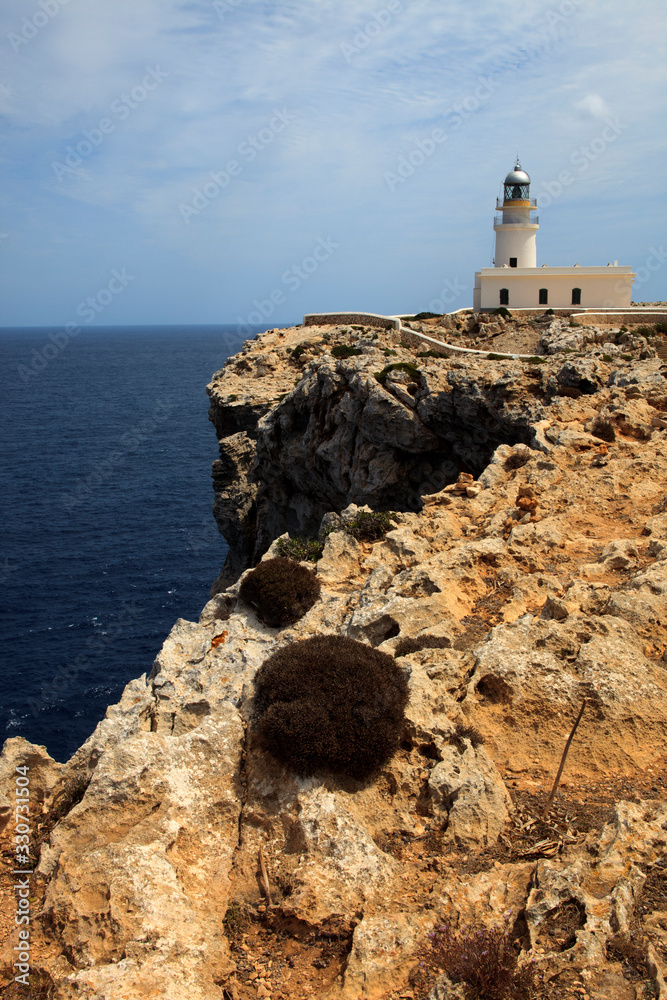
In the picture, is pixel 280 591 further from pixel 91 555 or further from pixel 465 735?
pixel 91 555

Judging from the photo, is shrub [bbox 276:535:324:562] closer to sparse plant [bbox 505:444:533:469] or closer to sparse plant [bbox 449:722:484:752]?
sparse plant [bbox 505:444:533:469]

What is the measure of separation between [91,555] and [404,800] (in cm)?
5247

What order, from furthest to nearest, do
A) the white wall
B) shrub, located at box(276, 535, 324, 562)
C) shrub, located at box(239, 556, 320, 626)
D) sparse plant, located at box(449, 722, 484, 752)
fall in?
1. the white wall
2. shrub, located at box(276, 535, 324, 562)
3. shrub, located at box(239, 556, 320, 626)
4. sparse plant, located at box(449, 722, 484, 752)

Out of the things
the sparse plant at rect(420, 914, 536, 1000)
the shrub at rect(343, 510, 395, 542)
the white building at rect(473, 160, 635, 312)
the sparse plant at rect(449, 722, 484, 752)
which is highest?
the white building at rect(473, 160, 635, 312)

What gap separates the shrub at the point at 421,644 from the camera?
1152 cm

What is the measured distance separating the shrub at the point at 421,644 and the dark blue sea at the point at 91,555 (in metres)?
26.5

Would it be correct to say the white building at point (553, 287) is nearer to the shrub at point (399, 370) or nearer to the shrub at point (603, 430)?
the shrub at point (399, 370)

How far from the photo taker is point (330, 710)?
888cm

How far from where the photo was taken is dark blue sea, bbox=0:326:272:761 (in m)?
39.2

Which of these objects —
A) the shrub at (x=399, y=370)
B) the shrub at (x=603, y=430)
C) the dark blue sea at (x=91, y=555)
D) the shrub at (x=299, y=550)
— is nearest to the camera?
the shrub at (x=299, y=550)

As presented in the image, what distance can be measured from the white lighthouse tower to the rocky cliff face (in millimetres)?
52396

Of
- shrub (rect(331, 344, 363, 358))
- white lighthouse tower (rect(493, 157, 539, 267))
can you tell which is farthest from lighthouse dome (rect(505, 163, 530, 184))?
shrub (rect(331, 344, 363, 358))

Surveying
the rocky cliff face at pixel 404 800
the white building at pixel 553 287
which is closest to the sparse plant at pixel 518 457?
the rocky cliff face at pixel 404 800

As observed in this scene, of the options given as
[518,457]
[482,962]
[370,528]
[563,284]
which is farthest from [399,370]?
[563,284]
